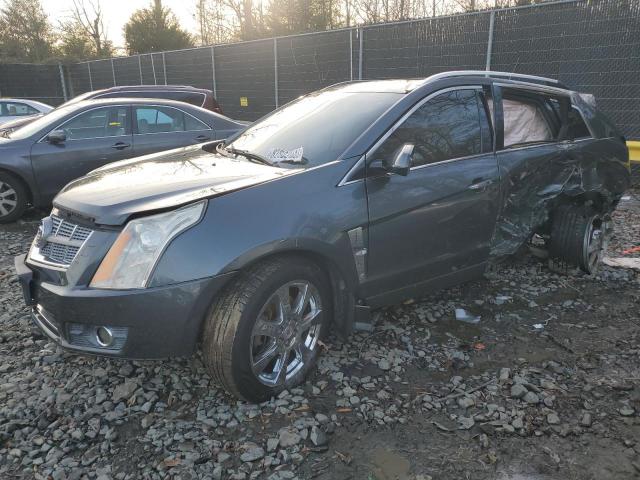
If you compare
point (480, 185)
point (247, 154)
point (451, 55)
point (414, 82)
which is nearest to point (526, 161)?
point (480, 185)

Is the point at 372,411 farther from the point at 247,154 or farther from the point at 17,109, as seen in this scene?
the point at 17,109

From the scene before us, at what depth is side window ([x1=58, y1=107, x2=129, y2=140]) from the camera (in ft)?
21.4

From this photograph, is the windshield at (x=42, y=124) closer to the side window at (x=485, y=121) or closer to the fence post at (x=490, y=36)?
the side window at (x=485, y=121)

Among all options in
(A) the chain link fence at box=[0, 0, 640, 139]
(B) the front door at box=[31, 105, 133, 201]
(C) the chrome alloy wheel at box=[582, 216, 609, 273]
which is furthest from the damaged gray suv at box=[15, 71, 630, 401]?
(A) the chain link fence at box=[0, 0, 640, 139]

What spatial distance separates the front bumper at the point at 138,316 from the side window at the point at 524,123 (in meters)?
2.61

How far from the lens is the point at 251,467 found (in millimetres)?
2314

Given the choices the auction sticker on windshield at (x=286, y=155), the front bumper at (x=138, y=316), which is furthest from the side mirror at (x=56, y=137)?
the front bumper at (x=138, y=316)

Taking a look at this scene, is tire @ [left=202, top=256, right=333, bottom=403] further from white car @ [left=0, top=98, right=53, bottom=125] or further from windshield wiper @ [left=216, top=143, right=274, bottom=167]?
white car @ [left=0, top=98, right=53, bottom=125]

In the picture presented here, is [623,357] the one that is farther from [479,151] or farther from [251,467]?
[251,467]

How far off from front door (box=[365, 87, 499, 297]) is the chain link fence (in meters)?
6.07

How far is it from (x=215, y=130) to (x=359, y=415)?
18.3 ft

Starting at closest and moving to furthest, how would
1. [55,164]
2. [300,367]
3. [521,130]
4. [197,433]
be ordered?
[197,433] < [300,367] < [521,130] < [55,164]

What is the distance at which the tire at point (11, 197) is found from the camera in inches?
244

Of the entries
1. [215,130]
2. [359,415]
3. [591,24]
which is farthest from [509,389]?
[591,24]
